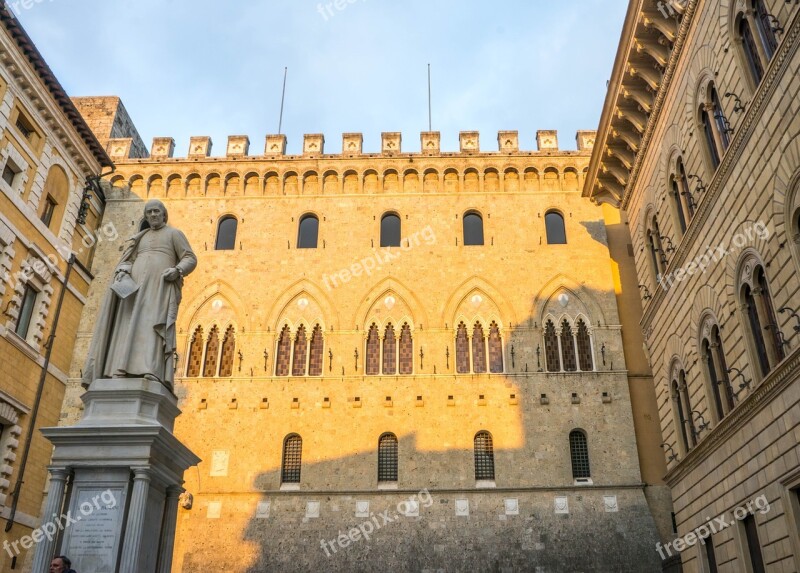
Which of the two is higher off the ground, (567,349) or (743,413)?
(567,349)

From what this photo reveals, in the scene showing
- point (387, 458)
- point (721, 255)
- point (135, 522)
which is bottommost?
point (135, 522)

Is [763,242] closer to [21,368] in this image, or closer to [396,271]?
[396,271]

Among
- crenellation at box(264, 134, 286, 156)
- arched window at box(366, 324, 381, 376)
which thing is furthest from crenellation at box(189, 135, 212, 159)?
arched window at box(366, 324, 381, 376)

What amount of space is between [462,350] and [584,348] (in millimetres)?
3784

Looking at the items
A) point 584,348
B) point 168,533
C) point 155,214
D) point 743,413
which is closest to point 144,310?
point 155,214

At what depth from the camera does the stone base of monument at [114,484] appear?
741cm

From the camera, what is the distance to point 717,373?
1444cm

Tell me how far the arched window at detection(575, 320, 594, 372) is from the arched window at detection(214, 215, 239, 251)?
11713mm

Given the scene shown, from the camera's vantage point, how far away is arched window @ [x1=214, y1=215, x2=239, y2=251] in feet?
80.0

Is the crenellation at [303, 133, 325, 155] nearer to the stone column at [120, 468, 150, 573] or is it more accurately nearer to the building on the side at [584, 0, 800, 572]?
the building on the side at [584, 0, 800, 572]

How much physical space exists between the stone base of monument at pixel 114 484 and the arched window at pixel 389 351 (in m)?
13.7

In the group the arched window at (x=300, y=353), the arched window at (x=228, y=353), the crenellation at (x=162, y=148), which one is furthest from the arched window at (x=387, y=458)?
the crenellation at (x=162, y=148)

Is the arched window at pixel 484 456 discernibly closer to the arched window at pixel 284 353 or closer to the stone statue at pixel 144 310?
the arched window at pixel 284 353

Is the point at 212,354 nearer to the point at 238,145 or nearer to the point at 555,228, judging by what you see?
the point at 238,145
